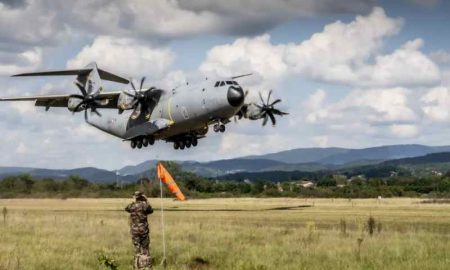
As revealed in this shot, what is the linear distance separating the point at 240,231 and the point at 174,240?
459 cm

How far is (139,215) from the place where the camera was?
16.8 metres

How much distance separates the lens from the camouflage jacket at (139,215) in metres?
16.7

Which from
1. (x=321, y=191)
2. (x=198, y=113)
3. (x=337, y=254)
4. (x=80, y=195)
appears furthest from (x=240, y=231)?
(x=80, y=195)

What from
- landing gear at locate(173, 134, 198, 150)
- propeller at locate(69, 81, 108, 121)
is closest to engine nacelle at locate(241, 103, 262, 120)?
landing gear at locate(173, 134, 198, 150)

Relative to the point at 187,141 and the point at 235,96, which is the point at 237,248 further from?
the point at 187,141

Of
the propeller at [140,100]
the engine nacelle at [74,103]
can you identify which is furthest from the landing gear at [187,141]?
the engine nacelle at [74,103]

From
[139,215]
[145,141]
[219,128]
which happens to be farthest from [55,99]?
[139,215]

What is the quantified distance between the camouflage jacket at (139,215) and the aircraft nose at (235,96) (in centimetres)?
2384

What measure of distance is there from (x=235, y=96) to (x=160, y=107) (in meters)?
8.13

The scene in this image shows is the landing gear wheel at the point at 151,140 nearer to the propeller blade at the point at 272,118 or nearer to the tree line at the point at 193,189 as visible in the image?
the propeller blade at the point at 272,118

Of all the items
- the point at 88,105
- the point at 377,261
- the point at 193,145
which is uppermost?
the point at 88,105

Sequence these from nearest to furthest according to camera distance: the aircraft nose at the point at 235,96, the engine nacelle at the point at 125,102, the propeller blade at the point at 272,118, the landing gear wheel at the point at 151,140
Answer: the aircraft nose at the point at 235,96 → the landing gear wheel at the point at 151,140 → the engine nacelle at the point at 125,102 → the propeller blade at the point at 272,118

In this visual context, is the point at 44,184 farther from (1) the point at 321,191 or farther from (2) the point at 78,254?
(2) the point at 78,254

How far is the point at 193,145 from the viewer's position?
49.1m
